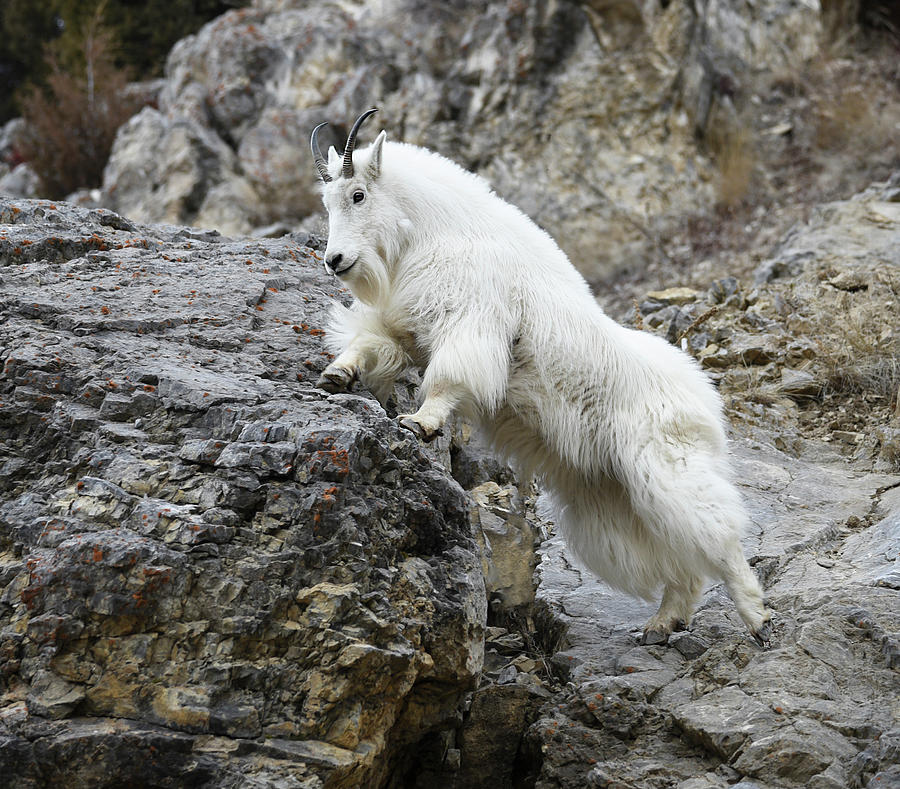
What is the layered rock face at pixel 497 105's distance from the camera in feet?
42.7

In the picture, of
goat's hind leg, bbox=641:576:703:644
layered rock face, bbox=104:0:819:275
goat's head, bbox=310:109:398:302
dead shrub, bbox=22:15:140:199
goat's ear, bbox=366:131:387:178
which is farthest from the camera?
dead shrub, bbox=22:15:140:199

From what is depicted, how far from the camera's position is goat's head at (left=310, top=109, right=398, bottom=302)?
482 cm

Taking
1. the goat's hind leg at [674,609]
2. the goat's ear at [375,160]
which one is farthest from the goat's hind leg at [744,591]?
the goat's ear at [375,160]

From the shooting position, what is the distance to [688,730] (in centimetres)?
424

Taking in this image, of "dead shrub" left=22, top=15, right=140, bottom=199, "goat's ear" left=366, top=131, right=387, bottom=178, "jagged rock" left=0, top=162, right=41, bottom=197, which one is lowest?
"jagged rock" left=0, top=162, right=41, bottom=197

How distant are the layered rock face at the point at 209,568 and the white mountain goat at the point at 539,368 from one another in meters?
0.49

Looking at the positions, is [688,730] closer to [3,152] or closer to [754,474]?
[754,474]

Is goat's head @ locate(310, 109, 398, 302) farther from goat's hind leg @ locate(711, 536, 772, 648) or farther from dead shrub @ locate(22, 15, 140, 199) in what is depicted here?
dead shrub @ locate(22, 15, 140, 199)

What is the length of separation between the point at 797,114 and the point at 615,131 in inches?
113

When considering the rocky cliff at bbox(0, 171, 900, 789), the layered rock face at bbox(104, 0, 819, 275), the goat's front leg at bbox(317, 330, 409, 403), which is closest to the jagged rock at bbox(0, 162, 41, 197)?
the layered rock face at bbox(104, 0, 819, 275)

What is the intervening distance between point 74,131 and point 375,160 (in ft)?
43.2

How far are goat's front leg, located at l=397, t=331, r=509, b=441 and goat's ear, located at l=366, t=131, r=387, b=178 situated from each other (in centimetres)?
97

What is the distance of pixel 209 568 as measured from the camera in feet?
12.3

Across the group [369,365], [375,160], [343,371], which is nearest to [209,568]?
[343,371]
